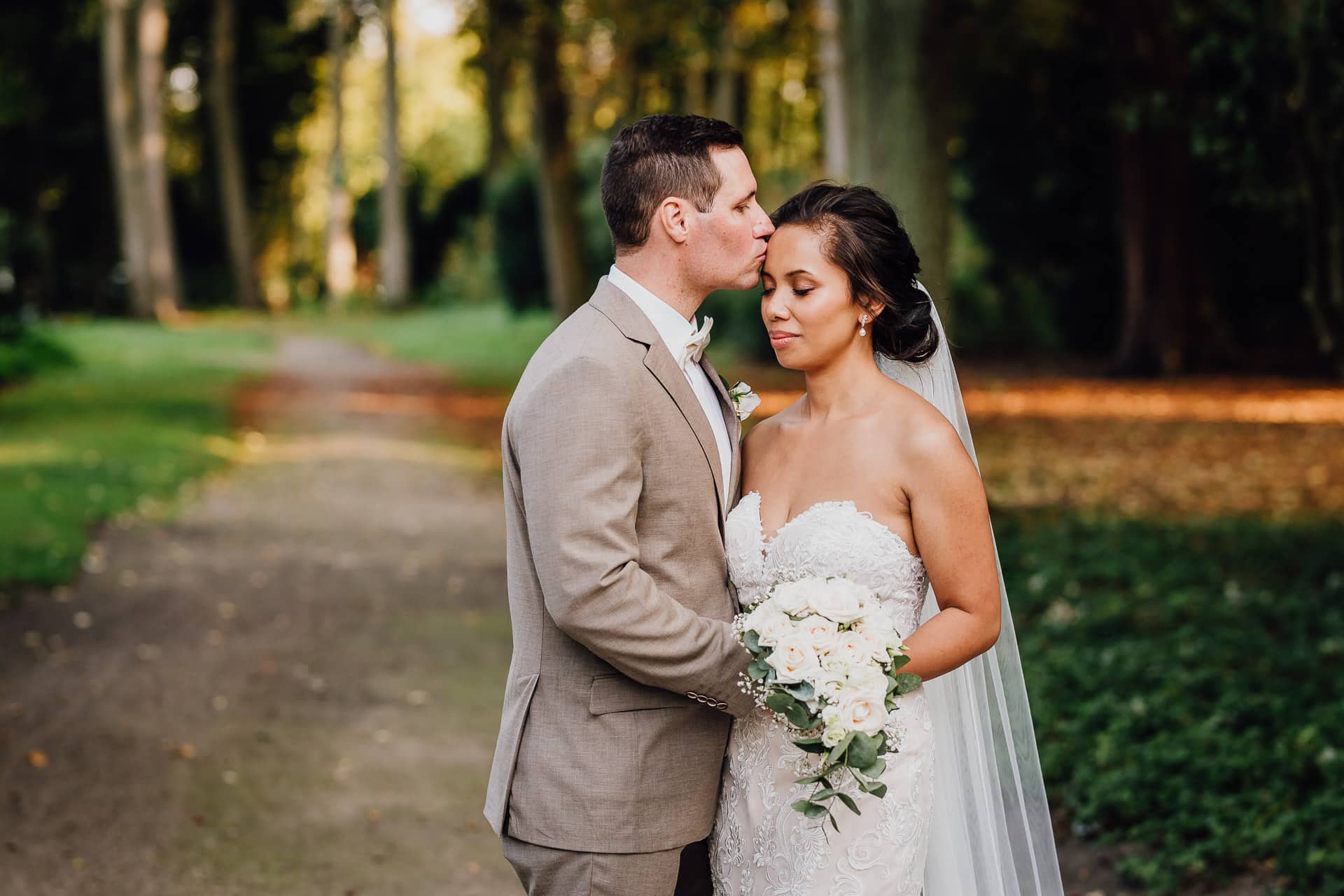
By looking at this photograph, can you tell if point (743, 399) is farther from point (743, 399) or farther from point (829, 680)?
point (829, 680)

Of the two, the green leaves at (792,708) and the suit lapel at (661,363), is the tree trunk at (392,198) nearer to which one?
the suit lapel at (661,363)

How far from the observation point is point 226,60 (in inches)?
1624

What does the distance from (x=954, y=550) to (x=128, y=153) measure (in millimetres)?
37793

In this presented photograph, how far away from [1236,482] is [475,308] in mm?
29491

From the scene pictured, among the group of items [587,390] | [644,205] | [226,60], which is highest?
[226,60]

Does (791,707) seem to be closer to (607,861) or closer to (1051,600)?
(607,861)

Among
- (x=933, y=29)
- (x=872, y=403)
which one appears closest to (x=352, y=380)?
(x=933, y=29)

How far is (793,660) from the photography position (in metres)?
2.47

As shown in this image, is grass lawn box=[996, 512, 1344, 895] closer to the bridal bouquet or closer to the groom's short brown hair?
the bridal bouquet

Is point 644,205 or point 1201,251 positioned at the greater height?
point 644,205

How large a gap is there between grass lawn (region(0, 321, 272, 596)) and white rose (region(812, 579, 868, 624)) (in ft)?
24.7

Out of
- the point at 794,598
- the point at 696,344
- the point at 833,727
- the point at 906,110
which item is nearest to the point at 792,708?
the point at 833,727

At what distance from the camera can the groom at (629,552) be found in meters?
2.55

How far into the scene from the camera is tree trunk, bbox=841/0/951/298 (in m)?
9.00
